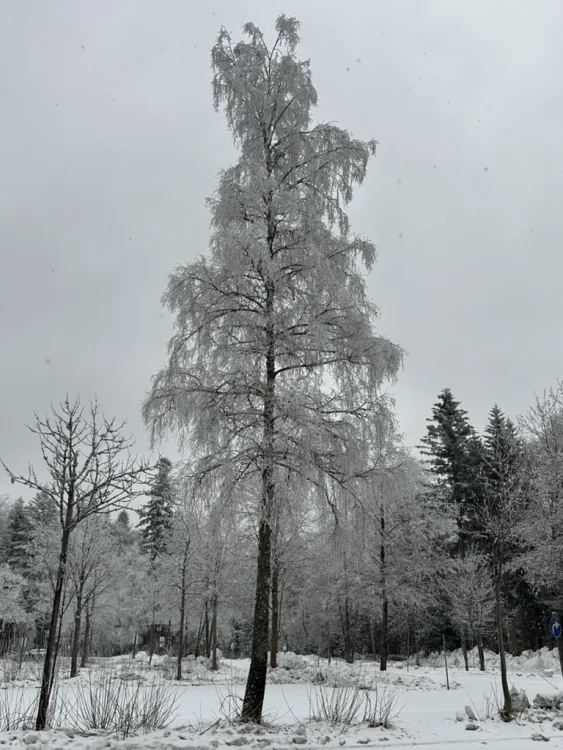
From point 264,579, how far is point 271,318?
4062 mm

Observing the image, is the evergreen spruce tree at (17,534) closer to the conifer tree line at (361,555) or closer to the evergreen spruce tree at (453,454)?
the conifer tree line at (361,555)

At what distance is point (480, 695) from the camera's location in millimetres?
13117

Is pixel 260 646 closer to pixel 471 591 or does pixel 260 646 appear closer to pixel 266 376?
pixel 266 376

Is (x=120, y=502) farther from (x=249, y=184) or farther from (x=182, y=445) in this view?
(x=249, y=184)

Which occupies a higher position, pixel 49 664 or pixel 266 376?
pixel 266 376

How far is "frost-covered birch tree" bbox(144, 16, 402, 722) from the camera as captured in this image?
808 cm

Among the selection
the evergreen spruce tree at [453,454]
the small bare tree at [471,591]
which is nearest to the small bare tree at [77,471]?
the small bare tree at [471,591]

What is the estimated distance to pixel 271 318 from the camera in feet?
28.2

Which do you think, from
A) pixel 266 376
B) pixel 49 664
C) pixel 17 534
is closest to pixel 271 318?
pixel 266 376

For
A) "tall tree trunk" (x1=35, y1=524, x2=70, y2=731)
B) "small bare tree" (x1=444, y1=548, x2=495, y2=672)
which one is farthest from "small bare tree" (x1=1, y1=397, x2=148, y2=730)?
"small bare tree" (x1=444, y1=548, x2=495, y2=672)

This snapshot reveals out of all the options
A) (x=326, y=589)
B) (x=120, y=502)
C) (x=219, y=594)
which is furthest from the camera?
(x=326, y=589)

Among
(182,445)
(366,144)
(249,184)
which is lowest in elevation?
(182,445)

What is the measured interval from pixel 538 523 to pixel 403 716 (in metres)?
8.49

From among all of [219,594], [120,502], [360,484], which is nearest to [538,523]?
[360,484]
